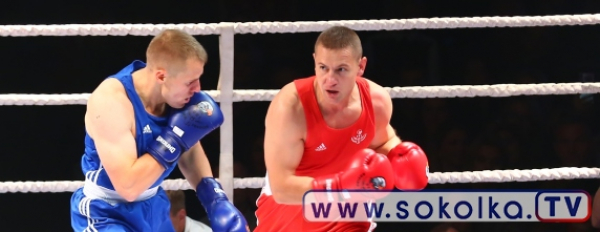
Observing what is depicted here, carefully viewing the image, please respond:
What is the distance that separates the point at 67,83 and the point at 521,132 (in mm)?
2101

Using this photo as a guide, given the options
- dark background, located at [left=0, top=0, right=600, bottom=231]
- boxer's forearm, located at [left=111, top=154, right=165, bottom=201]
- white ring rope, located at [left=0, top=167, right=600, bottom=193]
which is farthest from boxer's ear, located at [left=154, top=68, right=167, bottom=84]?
dark background, located at [left=0, top=0, right=600, bottom=231]

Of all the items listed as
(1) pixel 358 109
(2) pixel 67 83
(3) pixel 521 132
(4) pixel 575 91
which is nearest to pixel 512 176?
(4) pixel 575 91

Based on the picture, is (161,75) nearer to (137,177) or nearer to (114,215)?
(137,177)

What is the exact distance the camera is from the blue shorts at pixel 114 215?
219cm

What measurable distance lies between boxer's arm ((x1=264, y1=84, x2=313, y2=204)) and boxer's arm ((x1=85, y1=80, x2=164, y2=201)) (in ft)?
1.09

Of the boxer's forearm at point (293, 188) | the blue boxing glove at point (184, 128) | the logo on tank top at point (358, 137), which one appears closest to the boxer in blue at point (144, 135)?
the blue boxing glove at point (184, 128)

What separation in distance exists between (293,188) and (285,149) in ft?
0.38

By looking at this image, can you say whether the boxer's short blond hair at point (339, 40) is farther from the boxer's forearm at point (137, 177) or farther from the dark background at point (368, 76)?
the dark background at point (368, 76)

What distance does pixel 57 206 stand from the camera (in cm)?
355

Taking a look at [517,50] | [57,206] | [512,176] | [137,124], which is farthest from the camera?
[517,50]

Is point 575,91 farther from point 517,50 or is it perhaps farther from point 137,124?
point 137,124

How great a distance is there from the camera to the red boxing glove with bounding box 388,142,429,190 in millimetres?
2283

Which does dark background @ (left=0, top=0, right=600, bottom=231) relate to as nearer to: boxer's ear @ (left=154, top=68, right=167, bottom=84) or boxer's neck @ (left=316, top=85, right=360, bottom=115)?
boxer's neck @ (left=316, top=85, right=360, bottom=115)

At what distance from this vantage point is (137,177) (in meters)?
2.11
